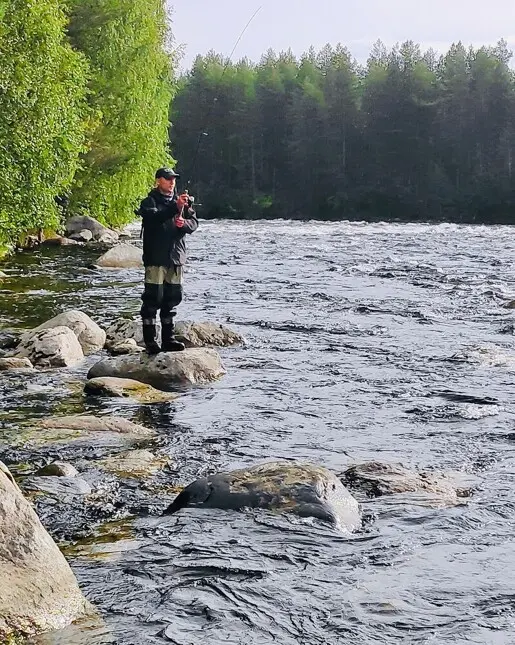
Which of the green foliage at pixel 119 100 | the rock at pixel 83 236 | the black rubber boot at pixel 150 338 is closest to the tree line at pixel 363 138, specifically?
the green foliage at pixel 119 100

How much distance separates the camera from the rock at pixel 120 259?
23.3m

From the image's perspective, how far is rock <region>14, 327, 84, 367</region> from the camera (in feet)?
38.7

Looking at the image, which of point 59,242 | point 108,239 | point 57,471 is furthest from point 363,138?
point 57,471

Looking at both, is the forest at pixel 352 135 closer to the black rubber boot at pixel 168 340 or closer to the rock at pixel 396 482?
the black rubber boot at pixel 168 340

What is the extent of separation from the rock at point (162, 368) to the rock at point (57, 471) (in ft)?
11.8

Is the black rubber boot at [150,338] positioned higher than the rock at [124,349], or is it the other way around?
the black rubber boot at [150,338]

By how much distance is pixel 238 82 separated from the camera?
278ft

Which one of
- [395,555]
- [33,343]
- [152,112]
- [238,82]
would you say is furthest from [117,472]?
[238,82]

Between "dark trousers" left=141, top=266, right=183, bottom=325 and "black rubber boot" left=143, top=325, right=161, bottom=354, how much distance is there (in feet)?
0.69

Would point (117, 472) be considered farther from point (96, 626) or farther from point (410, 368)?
point (410, 368)

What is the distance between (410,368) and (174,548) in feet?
21.4

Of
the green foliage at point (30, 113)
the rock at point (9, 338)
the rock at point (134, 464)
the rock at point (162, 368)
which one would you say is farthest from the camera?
the green foliage at point (30, 113)

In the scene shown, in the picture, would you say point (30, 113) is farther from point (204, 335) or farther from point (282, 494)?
point (282, 494)

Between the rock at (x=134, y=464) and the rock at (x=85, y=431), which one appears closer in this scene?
the rock at (x=134, y=464)
